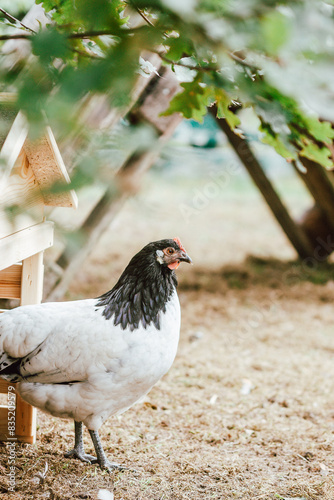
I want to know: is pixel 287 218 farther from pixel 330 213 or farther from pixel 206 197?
pixel 206 197

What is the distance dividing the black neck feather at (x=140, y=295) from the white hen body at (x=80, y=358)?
0.04 metres

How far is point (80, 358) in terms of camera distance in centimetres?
170

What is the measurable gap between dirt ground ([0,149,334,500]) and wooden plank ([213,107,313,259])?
0.29 m

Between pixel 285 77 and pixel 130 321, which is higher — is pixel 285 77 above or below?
above

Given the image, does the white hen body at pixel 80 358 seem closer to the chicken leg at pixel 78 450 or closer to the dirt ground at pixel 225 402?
the chicken leg at pixel 78 450

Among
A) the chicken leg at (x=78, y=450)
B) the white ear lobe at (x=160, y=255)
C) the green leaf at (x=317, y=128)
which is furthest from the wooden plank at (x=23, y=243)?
the green leaf at (x=317, y=128)

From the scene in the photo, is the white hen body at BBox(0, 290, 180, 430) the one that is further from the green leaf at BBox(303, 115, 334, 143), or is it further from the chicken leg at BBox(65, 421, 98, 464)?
the green leaf at BBox(303, 115, 334, 143)

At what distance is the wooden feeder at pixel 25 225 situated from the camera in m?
1.41

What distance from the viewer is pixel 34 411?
200cm

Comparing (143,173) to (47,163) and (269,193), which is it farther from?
(269,193)

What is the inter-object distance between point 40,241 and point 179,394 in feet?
4.43

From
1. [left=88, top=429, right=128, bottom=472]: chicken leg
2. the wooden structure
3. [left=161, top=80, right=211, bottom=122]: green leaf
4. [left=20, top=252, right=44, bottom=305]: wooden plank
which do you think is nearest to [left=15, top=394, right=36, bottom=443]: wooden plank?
[left=88, top=429, right=128, bottom=472]: chicken leg

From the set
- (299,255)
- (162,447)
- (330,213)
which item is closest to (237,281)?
(299,255)

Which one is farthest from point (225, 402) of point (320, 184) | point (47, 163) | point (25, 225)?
point (320, 184)
